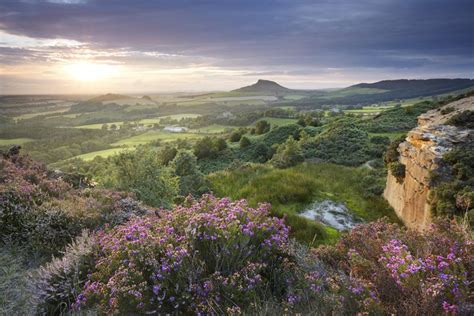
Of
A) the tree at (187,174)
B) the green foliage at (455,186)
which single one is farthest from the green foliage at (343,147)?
the green foliage at (455,186)

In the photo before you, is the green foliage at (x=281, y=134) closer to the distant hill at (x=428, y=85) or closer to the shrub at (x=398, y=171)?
the shrub at (x=398, y=171)

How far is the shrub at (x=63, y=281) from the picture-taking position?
11.4 ft

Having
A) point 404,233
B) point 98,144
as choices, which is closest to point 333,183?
point 404,233

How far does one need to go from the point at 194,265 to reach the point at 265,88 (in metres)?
129

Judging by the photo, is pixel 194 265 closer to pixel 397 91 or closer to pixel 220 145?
pixel 220 145

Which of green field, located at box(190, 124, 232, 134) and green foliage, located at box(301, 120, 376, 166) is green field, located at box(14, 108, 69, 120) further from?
green foliage, located at box(301, 120, 376, 166)

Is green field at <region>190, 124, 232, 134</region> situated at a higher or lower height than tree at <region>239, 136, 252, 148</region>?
lower

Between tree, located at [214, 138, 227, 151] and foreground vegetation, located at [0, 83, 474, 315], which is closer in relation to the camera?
foreground vegetation, located at [0, 83, 474, 315]

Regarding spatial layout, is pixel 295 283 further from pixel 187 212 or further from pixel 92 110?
pixel 92 110

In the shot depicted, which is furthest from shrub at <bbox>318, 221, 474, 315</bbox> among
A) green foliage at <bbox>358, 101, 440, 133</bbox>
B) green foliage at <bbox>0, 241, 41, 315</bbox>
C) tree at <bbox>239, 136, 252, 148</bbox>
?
tree at <bbox>239, 136, 252, 148</bbox>

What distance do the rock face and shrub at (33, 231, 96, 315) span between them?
746 cm

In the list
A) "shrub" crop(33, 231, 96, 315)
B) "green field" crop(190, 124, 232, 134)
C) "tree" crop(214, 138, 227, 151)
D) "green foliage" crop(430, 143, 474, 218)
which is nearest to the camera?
"shrub" crop(33, 231, 96, 315)

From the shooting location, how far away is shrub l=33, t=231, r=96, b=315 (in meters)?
3.49

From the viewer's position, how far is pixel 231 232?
327cm
